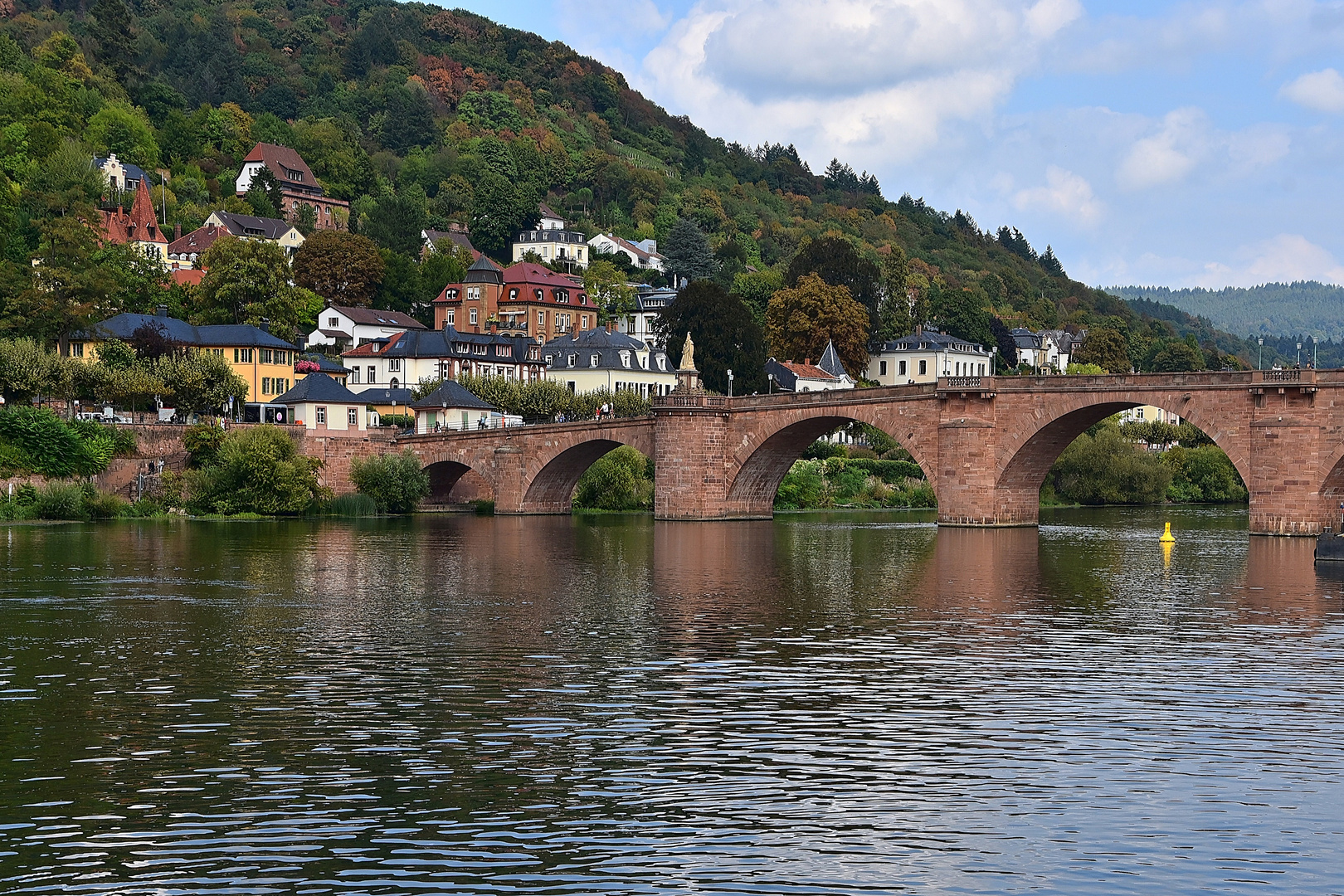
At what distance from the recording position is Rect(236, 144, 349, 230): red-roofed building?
158000 millimetres

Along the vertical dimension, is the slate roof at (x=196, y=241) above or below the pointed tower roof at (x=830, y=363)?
above

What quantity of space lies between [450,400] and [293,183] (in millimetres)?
78709

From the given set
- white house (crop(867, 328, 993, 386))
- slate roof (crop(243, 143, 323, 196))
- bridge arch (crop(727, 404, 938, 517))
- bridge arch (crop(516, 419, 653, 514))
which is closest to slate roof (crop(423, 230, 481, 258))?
slate roof (crop(243, 143, 323, 196))

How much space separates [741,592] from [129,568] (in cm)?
1848

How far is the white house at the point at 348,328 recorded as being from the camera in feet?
380

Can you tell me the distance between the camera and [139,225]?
13362 centimetres

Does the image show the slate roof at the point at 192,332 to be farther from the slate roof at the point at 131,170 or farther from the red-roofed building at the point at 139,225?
the slate roof at the point at 131,170

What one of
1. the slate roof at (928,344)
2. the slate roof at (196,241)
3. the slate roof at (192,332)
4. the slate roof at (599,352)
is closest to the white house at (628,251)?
the slate roof at (928,344)

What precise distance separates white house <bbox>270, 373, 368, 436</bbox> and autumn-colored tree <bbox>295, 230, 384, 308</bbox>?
4372cm

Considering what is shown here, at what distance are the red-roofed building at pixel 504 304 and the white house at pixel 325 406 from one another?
153ft

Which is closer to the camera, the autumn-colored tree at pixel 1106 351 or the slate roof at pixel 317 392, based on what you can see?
the slate roof at pixel 317 392

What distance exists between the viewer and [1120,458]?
311 feet

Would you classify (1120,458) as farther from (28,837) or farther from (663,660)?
(28,837)

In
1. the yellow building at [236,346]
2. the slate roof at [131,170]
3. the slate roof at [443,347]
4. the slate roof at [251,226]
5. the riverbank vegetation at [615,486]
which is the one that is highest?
the slate roof at [131,170]
